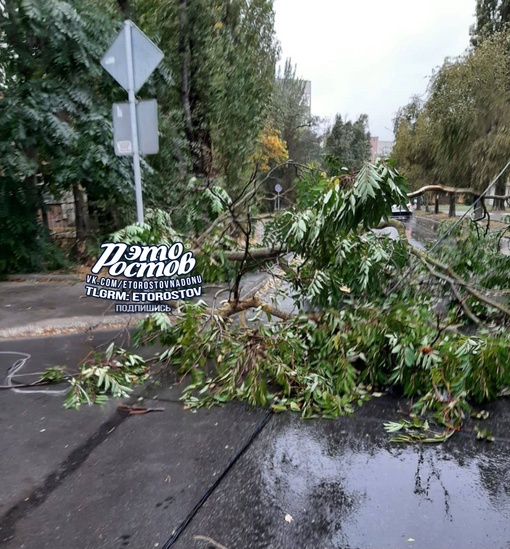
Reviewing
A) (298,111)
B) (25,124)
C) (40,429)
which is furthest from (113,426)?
(298,111)

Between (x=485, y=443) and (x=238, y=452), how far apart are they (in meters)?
1.72

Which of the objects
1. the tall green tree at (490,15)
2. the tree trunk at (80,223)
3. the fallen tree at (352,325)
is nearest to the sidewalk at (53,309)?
the fallen tree at (352,325)

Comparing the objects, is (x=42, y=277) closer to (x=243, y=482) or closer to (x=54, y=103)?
(x=54, y=103)

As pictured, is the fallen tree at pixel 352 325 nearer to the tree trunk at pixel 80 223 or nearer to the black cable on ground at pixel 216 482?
the black cable on ground at pixel 216 482

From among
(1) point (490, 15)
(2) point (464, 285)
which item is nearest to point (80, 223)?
(2) point (464, 285)

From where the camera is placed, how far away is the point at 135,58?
16.8 feet

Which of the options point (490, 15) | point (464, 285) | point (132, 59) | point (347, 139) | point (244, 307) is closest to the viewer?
point (464, 285)

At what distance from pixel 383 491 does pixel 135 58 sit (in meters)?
4.65

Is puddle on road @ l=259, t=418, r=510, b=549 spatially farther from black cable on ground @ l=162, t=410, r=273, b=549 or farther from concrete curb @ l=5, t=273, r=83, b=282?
concrete curb @ l=5, t=273, r=83, b=282

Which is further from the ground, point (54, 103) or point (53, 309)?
point (54, 103)

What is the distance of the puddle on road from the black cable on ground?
0.44 feet

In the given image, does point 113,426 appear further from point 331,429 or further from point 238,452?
point 331,429

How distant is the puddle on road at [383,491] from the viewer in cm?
250

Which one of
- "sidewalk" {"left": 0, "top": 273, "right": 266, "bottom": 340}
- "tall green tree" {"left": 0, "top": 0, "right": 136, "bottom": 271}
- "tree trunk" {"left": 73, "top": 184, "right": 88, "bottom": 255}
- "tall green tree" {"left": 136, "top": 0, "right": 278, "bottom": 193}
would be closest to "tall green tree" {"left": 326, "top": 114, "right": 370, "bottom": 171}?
"tall green tree" {"left": 136, "top": 0, "right": 278, "bottom": 193}
